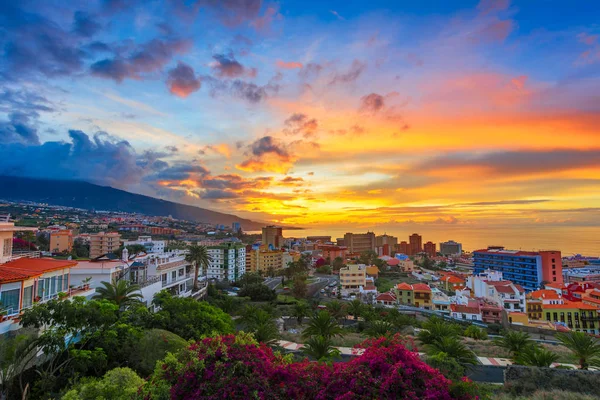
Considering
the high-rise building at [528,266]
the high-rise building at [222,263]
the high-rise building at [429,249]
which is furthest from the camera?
the high-rise building at [429,249]

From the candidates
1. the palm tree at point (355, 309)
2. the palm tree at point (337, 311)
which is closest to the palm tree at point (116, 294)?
the palm tree at point (337, 311)

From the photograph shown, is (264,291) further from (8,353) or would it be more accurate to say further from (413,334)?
(8,353)

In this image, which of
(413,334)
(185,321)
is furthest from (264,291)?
(185,321)

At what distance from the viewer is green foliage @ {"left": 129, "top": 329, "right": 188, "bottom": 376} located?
876cm

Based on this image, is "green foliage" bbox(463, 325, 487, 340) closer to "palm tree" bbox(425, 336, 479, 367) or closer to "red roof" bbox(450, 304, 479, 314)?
"red roof" bbox(450, 304, 479, 314)

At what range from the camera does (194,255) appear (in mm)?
28344

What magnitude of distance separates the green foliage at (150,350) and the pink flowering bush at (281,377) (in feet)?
14.7

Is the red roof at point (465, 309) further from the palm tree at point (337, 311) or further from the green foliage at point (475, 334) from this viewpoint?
the palm tree at point (337, 311)

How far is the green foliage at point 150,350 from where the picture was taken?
876 centimetres

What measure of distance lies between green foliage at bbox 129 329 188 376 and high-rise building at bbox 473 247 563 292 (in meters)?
60.2

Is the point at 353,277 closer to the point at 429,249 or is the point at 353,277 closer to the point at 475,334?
the point at 475,334

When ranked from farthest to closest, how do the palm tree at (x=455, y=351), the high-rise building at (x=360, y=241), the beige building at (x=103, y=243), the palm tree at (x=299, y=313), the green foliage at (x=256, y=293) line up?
the high-rise building at (x=360, y=241) < the beige building at (x=103, y=243) < the green foliage at (x=256, y=293) < the palm tree at (x=299, y=313) < the palm tree at (x=455, y=351)

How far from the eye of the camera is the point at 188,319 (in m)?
12.0

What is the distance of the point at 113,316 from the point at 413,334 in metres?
17.1
